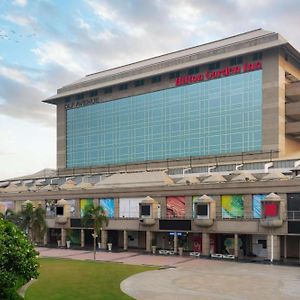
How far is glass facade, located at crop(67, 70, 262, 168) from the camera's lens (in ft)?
347

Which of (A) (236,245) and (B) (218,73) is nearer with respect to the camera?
(A) (236,245)

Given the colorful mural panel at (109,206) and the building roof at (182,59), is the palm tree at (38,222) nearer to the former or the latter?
the colorful mural panel at (109,206)

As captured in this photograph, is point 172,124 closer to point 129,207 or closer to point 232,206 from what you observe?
point 129,207

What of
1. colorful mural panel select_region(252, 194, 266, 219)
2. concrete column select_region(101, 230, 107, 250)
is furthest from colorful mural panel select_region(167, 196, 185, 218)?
concrete column select_region(101, 230, 107, 250)

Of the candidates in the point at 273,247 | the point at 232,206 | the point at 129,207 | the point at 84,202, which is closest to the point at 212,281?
the point at 273,247

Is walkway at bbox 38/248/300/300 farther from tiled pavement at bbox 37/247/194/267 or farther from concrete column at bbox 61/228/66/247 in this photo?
concrete column at bbox 61/228/66/247

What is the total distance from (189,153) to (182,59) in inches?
922

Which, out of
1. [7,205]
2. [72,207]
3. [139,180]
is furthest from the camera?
[7,205]

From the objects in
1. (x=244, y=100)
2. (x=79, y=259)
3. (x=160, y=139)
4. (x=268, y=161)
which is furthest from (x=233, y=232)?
(x=160, y=139)

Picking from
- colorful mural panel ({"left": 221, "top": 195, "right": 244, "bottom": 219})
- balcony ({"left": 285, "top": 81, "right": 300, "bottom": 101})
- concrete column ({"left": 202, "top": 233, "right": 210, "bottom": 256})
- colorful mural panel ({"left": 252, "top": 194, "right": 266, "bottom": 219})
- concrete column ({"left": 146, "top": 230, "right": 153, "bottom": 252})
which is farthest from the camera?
balcony ({"left": 285, "top": 81, "right": 300, "bottom": 101})

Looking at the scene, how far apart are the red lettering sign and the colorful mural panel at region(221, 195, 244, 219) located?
41795 millimetres

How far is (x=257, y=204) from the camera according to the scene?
70562 millimetres

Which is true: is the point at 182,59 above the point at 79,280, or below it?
above

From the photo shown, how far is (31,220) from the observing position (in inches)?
3209
